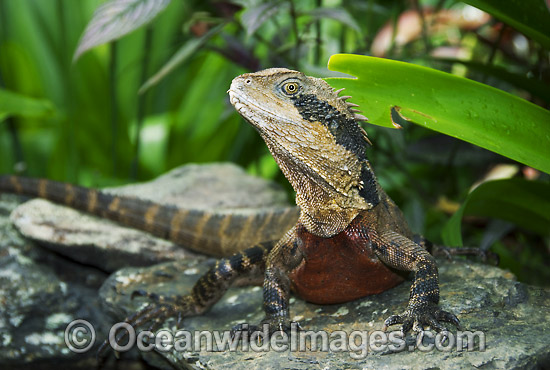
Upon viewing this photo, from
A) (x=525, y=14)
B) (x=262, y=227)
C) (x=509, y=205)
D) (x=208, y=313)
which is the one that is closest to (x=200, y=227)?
(x=262, y=227)

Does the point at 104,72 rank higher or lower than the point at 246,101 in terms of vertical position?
lower

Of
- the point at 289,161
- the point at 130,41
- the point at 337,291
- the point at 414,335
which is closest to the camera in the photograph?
the point at 414,335

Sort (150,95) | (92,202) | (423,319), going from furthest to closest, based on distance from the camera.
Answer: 1. (150,95)
2. (92,202)
3. (423,319)

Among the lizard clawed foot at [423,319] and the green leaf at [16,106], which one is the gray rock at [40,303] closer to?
the green leaf at [16,106]

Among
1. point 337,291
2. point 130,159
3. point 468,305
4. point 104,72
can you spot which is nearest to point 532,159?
point 468,305

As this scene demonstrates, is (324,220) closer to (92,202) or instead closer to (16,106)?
(92,202)

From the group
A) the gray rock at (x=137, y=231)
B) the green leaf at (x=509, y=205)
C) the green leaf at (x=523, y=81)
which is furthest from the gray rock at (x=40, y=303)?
the green leaf at (x=523, y=81)

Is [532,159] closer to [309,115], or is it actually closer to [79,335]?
[309,115]
